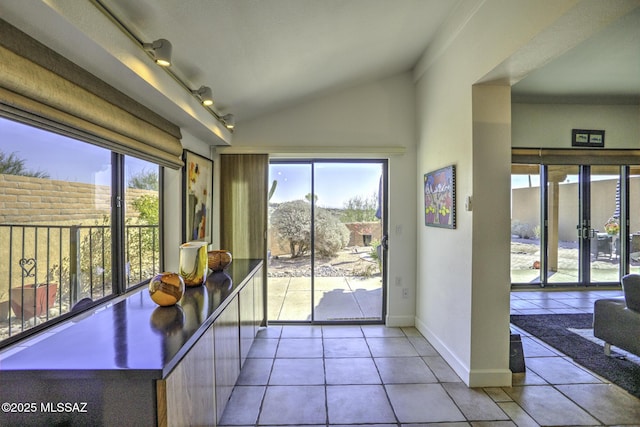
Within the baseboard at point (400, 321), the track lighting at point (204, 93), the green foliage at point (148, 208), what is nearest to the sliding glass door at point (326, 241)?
the baseboard at point (400, 321)

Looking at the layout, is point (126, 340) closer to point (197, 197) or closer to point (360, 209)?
point (197, 197)

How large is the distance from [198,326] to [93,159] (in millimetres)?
1282

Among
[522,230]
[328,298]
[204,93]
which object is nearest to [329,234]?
[328,298]

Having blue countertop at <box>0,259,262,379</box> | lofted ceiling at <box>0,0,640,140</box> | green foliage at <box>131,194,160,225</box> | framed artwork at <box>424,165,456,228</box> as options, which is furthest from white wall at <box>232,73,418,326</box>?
blue countertop at <box>0,259,262,379</box>

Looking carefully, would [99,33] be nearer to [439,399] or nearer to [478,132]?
[478,132]

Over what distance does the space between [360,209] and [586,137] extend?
4.06 metres

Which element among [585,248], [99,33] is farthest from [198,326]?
[585,248]

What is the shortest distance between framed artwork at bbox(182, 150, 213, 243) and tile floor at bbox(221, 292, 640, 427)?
1.31 meters

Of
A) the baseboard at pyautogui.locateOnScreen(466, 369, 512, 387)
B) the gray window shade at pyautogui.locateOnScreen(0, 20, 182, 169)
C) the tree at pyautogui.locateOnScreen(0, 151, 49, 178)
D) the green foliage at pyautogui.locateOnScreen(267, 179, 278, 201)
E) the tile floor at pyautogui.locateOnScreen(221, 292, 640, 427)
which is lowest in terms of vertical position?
the tile floor at pyautogui.locateOnScreen(221, 292, 640, 427)

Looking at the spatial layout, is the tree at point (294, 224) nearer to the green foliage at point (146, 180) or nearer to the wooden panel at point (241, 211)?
the wooden panel at point (241, 211)

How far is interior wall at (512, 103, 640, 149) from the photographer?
488 cm

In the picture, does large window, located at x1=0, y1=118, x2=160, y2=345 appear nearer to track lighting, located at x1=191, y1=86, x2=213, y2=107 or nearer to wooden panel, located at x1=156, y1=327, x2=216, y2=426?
track lighting, located at x1=191, y1=86, x2=213, y2=107

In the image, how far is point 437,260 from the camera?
3127 mm

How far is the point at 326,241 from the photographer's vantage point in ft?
13.0
